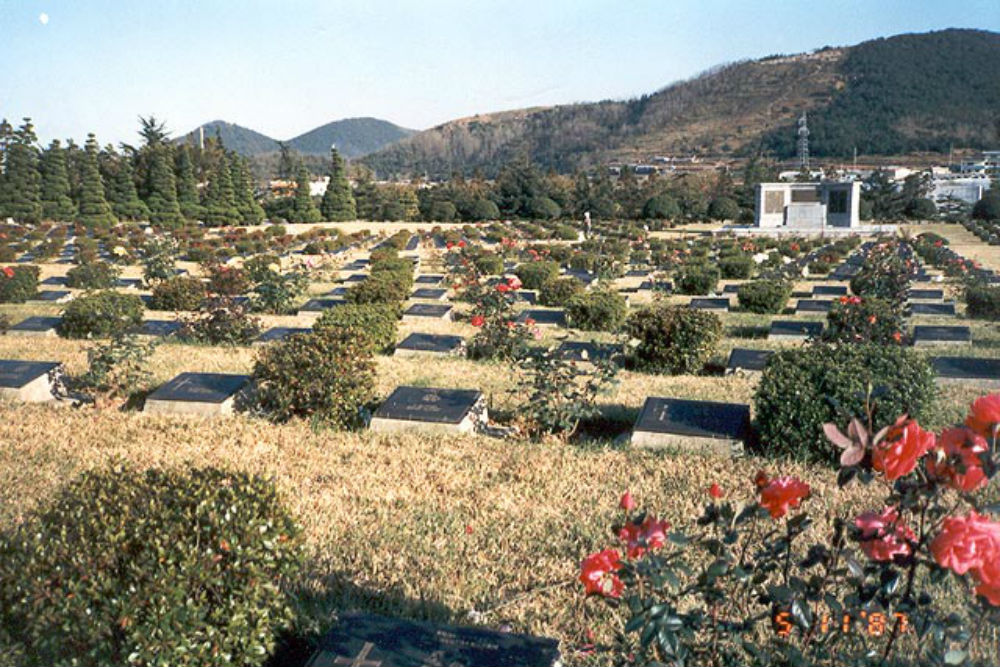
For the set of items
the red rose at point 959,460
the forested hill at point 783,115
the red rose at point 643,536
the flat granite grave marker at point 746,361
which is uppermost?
the forested hill at point 783,115

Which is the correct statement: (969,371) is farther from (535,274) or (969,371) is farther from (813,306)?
(535,274)

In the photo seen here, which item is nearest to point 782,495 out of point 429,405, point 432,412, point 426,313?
point 432,412

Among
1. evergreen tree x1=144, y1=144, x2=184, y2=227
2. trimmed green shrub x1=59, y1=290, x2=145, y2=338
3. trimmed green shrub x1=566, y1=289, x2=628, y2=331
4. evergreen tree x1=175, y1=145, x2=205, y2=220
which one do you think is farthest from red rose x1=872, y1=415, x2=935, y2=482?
evergreen tree x1=175, y1=145, x2=205, y2=220

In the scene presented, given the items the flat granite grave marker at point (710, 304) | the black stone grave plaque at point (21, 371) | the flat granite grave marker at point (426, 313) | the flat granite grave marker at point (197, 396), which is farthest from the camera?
the flat granite grave marker at point (710, 304)

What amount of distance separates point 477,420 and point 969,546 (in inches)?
182

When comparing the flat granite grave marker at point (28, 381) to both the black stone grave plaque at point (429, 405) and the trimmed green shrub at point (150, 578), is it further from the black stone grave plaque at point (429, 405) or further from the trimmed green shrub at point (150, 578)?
the trimmed green shrub at point (150, 578)

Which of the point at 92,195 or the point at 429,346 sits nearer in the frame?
the point at 429,346

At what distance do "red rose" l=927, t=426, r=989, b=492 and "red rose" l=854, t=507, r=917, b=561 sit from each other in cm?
20

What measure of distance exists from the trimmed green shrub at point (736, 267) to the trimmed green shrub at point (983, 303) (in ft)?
21.9

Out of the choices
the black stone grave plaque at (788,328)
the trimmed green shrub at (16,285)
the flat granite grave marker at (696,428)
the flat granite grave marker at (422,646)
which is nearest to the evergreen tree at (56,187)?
the trimmed green shrub at (16,285)

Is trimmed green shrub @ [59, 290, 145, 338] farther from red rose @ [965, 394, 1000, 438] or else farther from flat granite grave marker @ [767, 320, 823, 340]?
red rose @ [965, 394, 1000, 438]

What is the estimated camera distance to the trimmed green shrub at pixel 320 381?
6035mm

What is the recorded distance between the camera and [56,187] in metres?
38.2

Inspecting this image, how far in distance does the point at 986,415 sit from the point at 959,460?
0.40ft
